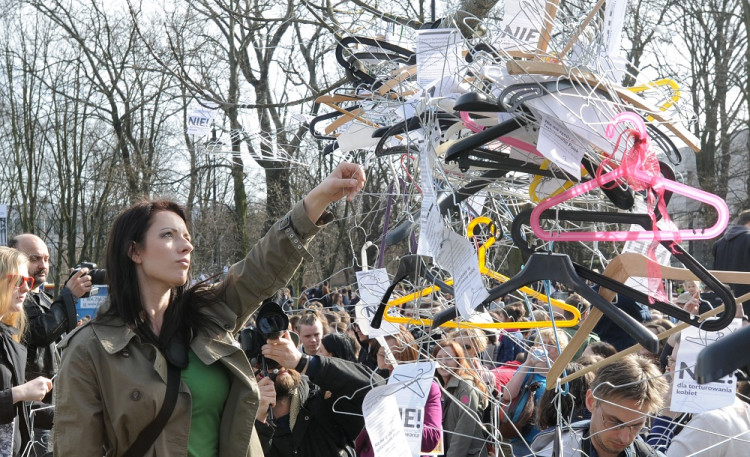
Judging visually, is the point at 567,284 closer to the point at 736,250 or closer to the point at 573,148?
the point at 573,148

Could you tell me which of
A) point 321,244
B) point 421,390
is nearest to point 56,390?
point 421,390

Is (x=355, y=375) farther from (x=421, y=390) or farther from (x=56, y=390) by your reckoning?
(x=56, y=390)

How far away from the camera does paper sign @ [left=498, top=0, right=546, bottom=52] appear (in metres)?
1.94

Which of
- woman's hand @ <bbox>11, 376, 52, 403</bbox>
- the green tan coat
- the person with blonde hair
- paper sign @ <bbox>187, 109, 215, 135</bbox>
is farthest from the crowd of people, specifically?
paper sign @ <bbox>187, 109, 215, 135</bbox>

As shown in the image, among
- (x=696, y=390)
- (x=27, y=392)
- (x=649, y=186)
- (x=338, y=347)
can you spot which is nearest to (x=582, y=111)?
(x=649, y=186)

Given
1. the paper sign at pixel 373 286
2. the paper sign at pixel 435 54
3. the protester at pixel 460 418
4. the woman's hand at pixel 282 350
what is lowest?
the protester at pixel 460 418

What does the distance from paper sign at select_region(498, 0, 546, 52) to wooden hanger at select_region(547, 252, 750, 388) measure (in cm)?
55

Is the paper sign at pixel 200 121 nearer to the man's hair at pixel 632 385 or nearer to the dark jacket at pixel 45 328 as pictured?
the dark jacket at pixel 45 328

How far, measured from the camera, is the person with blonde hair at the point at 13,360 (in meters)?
3.64

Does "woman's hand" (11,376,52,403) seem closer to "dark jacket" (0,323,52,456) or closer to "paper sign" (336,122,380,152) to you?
"dark jacket" (0,323,52,456)

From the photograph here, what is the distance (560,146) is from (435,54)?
0.43 meters

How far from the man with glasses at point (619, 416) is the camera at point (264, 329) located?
89 centimetres

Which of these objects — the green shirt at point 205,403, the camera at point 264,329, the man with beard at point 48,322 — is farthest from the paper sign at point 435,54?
the man with beard at point 48,322

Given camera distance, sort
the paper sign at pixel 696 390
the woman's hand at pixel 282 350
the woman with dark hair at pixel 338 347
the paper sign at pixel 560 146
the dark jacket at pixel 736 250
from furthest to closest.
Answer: the dark jacket at pixel 736 250
the woman with dark hair at pixel 338 347
the woman's hand at pixel 282 350
the paper sign at pixel 696 390
the paper sign at pixel 560 146
